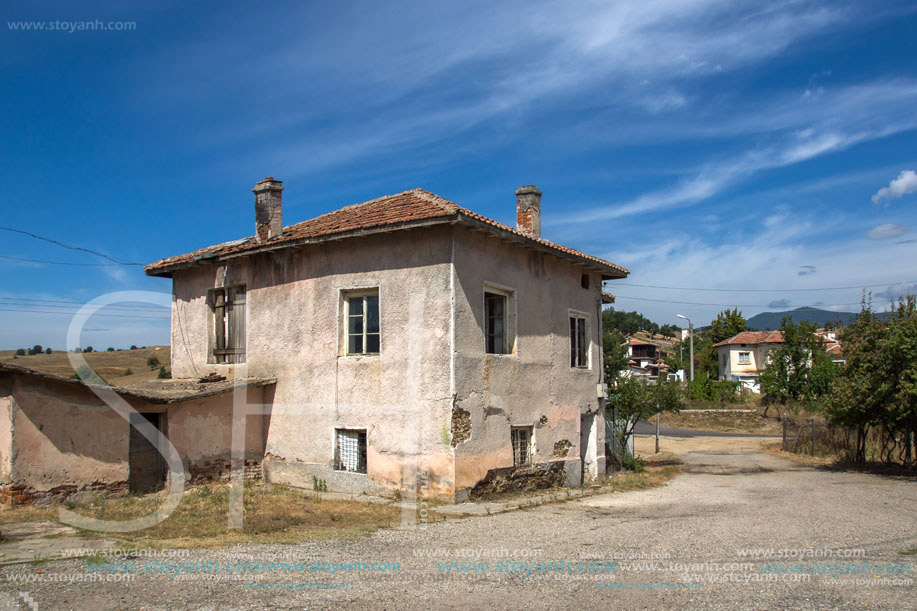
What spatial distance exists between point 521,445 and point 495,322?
270 centimetres

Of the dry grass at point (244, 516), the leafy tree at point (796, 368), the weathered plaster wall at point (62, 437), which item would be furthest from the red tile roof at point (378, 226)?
the leafy tree at point (796, 368)

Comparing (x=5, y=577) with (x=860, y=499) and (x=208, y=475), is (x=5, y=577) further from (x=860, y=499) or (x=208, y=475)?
(x=860, y=499)

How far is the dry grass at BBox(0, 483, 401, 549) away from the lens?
8.88 metres

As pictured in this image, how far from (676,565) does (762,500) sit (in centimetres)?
706

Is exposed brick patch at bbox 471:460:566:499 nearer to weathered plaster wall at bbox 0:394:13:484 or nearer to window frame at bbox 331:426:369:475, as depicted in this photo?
window frame at bbox 331:426:369:475

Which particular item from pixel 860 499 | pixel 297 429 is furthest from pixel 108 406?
pixel 860 499

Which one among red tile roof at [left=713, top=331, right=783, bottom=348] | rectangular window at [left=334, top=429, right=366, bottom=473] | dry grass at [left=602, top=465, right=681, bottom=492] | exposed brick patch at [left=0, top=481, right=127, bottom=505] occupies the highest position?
red tile roof at [left=713, top=331, right=783, bottom=348]

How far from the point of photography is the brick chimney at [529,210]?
55.7 feet

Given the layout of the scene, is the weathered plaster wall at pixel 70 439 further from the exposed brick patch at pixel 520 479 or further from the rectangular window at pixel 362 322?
the exposed brick patch at pixel 520 479

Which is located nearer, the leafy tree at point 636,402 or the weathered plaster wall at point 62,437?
the weathered plaster wall at point 62,437

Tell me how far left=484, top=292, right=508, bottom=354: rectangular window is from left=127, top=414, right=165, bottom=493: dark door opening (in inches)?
272

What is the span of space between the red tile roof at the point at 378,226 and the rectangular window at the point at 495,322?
1366mm

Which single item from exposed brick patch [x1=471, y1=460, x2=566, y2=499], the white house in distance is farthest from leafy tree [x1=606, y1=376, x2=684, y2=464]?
the white house in distance

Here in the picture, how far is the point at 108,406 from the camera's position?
12.3 metres
